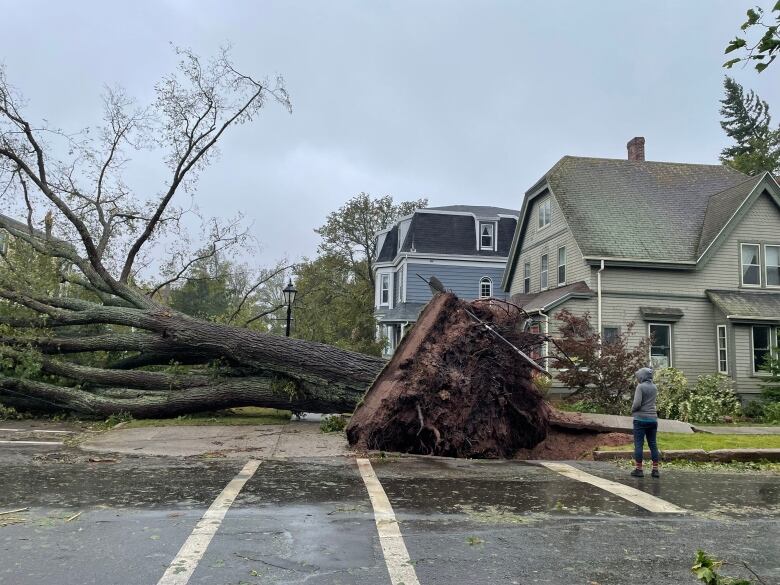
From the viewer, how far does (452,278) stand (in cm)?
3209

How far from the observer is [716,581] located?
3191mm

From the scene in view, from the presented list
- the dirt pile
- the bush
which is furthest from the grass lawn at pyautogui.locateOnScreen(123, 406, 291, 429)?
the bush

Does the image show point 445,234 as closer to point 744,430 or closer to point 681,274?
point 681,274

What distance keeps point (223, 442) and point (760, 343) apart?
17098mm

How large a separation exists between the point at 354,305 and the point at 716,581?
3044cm

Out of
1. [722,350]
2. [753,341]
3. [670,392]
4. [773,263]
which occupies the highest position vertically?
[773,263]

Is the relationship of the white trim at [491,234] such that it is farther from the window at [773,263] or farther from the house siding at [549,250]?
the window at [773,263]

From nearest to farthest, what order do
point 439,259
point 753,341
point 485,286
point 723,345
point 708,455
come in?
point 708,455
point 753,341
point 723,345
point 439,259
point 485,286

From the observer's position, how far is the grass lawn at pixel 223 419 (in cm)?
1179

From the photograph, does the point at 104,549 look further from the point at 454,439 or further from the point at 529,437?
the point at 529,437

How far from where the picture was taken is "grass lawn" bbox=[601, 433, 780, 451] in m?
9.75

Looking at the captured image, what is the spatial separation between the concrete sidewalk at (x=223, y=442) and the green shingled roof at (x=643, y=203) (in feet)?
41.4

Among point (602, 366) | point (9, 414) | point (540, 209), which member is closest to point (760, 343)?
point (602, 366)

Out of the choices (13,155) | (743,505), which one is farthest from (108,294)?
(743,505)
